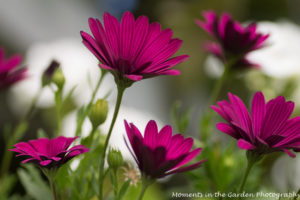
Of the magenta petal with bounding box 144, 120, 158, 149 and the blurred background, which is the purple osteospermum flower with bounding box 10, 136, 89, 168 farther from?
the blurred background

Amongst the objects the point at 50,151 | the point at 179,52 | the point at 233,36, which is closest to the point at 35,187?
the point at 50,151

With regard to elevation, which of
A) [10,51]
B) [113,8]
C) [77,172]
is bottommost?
[77,172]

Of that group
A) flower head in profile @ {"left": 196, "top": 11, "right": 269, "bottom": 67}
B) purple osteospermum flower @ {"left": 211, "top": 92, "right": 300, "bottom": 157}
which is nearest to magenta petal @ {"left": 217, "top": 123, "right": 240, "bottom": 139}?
purple osteospermum flower @ {"left": 211, "top": 92, "right": 300, "bottom": 157}

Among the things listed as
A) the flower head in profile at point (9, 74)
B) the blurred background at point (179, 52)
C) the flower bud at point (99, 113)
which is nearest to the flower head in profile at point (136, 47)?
the flower bud at point (99, 113)

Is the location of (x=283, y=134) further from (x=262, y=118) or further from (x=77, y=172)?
(x=77, y=172)

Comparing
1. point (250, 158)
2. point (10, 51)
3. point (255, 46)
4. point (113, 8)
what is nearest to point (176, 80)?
point (113, 8)

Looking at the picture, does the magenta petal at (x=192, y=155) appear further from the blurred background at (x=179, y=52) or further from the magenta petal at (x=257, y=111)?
the blurred background at (x=179, y=52)
